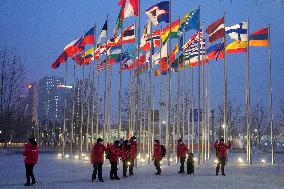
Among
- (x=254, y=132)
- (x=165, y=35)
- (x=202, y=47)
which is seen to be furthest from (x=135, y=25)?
(x=254, y=132)

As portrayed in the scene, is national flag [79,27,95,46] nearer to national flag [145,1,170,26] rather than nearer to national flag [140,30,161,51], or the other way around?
national flag [140,30,161,51]

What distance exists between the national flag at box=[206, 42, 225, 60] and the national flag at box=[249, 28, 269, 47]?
1941 millimetres

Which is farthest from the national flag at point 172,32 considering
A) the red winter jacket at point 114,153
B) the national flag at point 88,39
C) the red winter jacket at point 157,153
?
the red winter jacket at point 114,153

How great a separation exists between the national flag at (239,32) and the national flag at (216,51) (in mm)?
1176

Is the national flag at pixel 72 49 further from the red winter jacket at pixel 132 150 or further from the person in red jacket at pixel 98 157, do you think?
the person in red jacket at pixel 98 157

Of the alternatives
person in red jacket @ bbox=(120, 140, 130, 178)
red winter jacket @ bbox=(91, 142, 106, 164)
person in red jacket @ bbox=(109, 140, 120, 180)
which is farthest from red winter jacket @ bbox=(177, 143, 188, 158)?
red winter jacket @ bbox=(91, 142, 106, 164)

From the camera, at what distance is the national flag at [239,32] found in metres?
29.2

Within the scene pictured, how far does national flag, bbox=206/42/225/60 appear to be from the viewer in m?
30.5

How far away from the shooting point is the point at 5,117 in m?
63.3

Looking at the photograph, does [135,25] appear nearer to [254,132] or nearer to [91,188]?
[91,188]

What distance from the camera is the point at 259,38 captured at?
29.8 meters

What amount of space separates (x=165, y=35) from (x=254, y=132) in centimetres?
7058

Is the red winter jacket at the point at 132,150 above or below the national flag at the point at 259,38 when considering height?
below

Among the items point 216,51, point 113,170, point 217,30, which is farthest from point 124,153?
point 216,51
